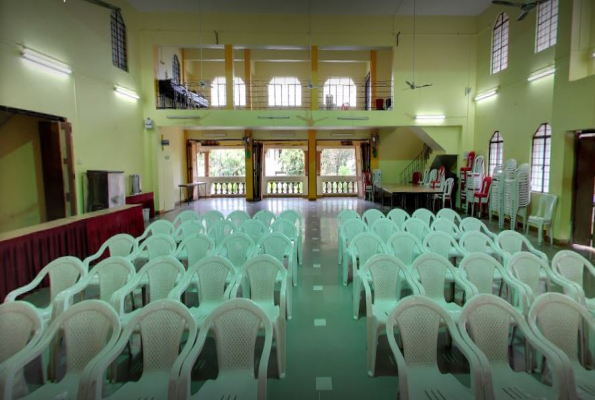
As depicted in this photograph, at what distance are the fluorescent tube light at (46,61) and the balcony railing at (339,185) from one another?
1121 cm

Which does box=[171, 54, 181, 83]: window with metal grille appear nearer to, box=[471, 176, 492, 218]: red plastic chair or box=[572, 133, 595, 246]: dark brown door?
box=[471, 176, 492, 218]: red plastic chair

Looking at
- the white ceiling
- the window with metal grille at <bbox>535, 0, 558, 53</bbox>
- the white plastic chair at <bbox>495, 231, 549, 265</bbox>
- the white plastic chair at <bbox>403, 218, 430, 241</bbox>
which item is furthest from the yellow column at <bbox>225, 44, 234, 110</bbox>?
the white plastic chair at <bbox>495, 231, 549, 265</bbox>

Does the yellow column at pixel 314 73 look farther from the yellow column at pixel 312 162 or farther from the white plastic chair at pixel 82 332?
the white plastic chair at pixel 82 332

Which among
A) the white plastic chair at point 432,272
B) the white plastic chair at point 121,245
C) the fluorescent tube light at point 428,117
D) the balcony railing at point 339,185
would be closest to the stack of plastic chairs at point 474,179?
the fluorescent tube light at point 428,117

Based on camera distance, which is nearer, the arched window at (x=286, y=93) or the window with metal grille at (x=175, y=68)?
the window with metal grille at (x=175, y=68)

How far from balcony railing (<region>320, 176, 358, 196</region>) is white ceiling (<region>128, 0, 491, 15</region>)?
7461 millimetres

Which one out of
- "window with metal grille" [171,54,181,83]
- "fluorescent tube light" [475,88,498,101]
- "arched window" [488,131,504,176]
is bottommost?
"arched window" [488,131,504,176]

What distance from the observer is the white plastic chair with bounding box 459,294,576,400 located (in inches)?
76.9

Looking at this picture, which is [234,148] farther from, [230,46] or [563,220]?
[563,220]

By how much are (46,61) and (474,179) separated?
38.6ft

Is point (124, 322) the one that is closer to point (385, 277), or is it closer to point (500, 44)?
point (385, 277)

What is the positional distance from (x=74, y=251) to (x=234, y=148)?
11073mm

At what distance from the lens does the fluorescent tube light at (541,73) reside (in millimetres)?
7601

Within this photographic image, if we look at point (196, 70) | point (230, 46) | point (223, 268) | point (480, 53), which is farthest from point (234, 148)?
point (223, 268)
